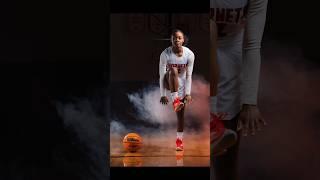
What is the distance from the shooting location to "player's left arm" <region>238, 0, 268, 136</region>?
342 inches

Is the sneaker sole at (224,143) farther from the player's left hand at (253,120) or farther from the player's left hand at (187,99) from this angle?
the player's left hand at (187,99)

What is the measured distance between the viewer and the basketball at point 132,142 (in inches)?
344

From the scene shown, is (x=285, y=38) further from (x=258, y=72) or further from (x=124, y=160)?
(x=124, y=160)

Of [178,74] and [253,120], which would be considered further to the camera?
[178,74]

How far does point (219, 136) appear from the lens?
28.8 feet

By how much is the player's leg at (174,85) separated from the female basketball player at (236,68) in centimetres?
38

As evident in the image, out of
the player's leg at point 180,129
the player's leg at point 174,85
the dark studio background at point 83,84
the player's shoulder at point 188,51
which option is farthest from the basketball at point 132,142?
the player's shoulder at point 188,51

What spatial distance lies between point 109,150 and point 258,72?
1.87 metres

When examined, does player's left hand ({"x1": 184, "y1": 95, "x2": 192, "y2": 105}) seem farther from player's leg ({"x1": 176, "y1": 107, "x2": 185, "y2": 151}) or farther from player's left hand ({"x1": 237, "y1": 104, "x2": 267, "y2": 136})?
player's left hand ({"x1": 237, "y1": 104, "x2": 267, "y2": 136})

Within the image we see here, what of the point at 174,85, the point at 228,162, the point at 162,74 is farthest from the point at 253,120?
the point at 162,74

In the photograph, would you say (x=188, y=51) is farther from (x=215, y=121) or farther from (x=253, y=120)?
(x=253, y=120)

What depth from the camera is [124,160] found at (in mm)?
8727

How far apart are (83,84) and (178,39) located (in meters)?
1.17

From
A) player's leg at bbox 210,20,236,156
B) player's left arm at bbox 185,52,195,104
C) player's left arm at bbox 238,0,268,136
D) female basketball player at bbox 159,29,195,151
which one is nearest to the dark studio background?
player's left arm at bbox 238,0,268,136
